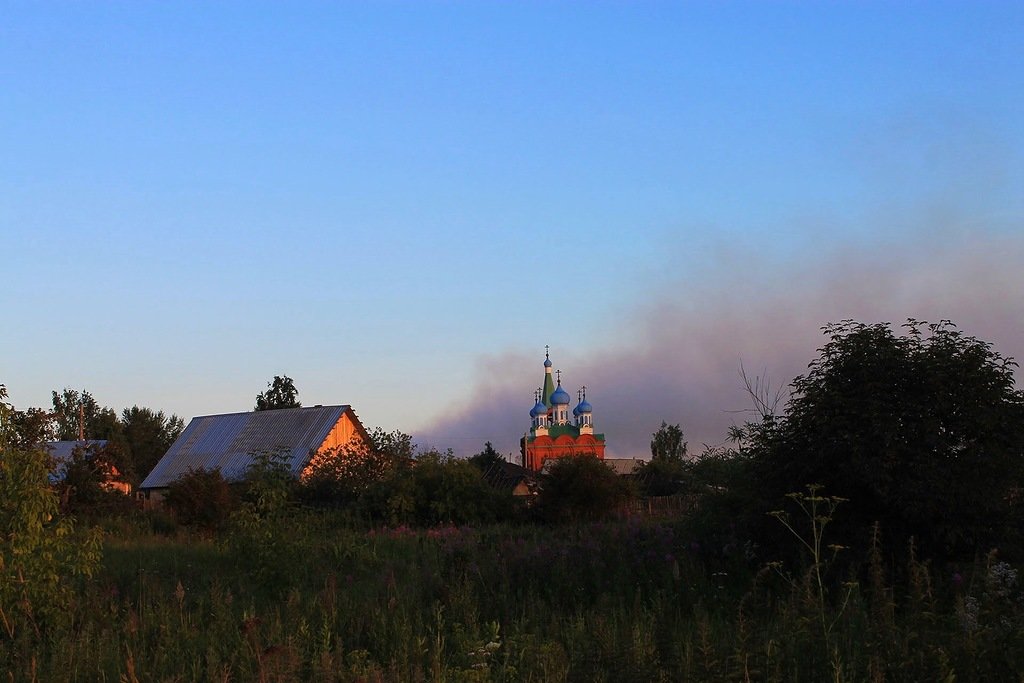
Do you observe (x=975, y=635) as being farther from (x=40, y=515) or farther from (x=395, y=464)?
(x=395, y=464)

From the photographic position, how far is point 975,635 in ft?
21.1

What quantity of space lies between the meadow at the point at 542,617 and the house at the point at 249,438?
28300 mm

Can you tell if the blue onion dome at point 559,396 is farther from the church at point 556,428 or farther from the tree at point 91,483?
the tree at point 91,483

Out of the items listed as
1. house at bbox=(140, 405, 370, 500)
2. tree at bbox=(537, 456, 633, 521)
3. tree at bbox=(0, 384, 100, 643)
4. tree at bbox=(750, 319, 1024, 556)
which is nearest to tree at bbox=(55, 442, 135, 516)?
house at bbox=(140, 405, 370, 500)

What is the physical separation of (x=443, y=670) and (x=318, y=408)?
1701 inches

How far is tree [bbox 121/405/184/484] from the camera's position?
9275cm

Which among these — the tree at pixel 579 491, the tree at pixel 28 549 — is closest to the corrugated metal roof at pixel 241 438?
the tree at pixel 579 491

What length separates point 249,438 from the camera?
48562 mm

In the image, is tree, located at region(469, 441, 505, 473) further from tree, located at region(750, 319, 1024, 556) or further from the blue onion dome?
tree, located at region(750, 319, 1024, 556)

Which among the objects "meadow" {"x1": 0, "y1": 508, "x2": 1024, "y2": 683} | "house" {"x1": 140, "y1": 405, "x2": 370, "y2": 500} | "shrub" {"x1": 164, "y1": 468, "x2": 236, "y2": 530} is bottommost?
"meadow" {"x1": 0, "y1": 508, "x2": 1024, "y2": 683}

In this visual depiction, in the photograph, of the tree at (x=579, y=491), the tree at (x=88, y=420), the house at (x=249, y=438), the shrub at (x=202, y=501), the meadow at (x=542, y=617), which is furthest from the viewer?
the tree at (x=88, y=420)

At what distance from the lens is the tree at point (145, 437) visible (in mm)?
92750

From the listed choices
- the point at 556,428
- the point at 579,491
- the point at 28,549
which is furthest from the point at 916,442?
the point at 556,428

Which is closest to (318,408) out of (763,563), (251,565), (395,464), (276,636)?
(395,464)
